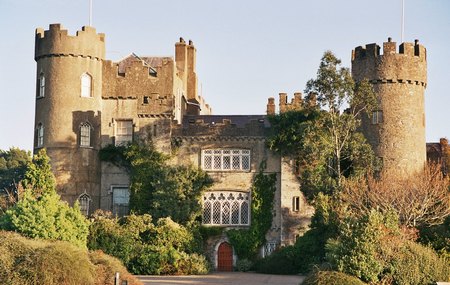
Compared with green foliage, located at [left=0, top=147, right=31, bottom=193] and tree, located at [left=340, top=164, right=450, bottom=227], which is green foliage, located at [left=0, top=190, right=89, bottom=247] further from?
green foliage, located at [left=0, top=147, right=31, bottom=193]

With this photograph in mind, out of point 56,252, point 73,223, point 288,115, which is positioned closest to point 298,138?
point 288,115

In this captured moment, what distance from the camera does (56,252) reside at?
31.3 m

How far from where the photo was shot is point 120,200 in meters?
50.3

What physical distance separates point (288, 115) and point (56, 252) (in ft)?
68.8

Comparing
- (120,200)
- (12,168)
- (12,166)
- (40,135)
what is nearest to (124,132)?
(120,200)

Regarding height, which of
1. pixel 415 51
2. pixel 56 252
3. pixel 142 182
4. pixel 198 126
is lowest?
pixel 56 252

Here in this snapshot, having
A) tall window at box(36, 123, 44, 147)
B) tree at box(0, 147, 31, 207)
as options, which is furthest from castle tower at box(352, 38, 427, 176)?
tree at box(0, 147, 31, 207)

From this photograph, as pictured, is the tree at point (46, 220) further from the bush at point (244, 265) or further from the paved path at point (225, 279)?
the bush at point (244, 265)

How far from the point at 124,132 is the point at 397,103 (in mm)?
15043

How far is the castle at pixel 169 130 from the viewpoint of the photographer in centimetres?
4938

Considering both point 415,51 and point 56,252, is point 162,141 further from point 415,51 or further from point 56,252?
point 56,252

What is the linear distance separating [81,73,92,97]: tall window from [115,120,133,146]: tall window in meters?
2.31

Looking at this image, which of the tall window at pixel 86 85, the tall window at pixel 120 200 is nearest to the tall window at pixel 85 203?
the tall window at pixel 120 200

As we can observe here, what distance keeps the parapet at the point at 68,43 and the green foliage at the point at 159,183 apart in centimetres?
549
